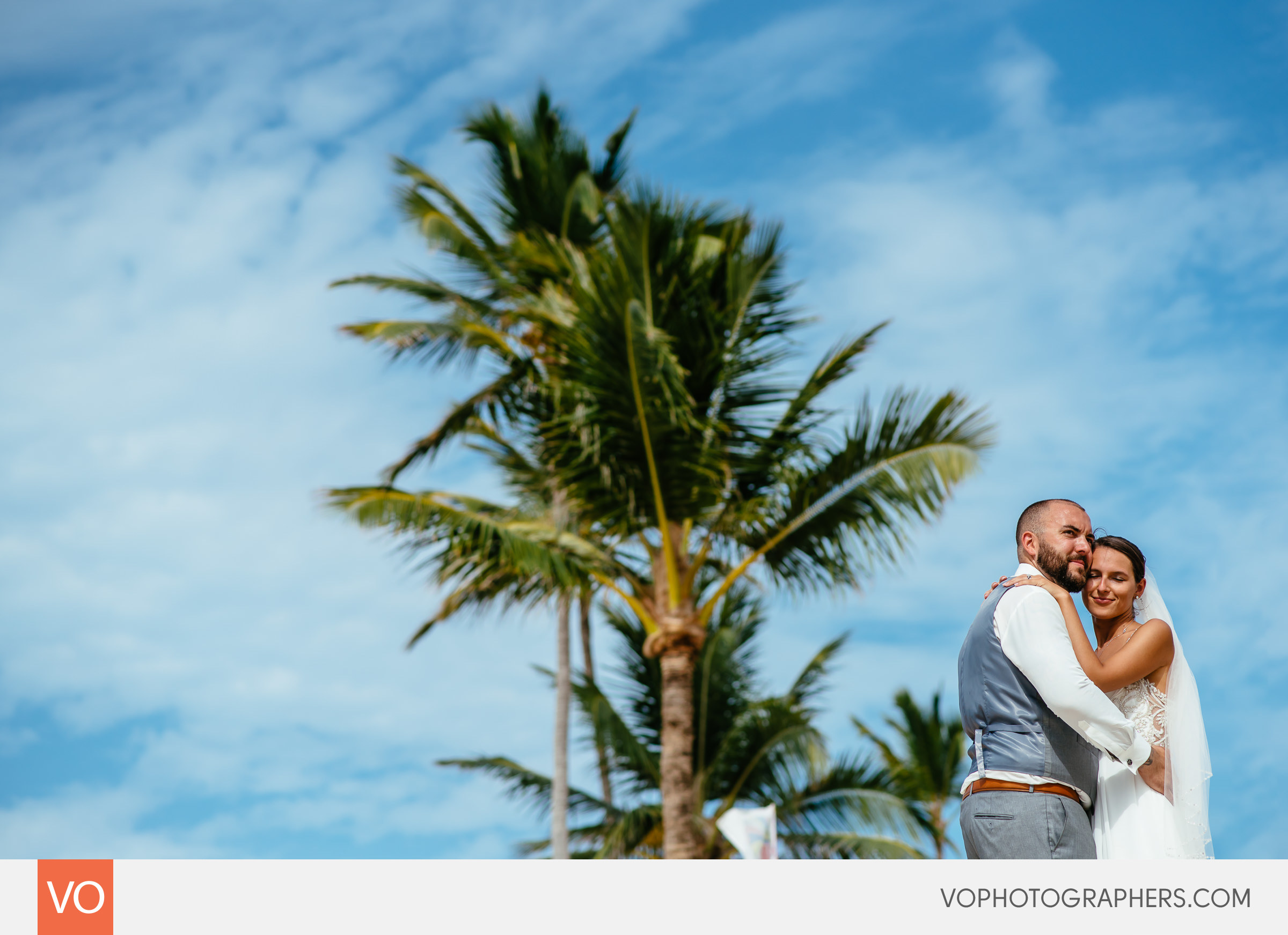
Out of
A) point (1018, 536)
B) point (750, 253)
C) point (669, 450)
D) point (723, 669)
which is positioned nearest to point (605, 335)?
point (669, 450)

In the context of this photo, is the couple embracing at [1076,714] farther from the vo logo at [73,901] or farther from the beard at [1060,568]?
the vo logo at [73,901]

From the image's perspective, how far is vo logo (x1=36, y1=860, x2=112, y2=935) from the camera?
2.89 meters

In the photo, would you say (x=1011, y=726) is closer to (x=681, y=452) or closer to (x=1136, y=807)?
(x=1136, y=807)

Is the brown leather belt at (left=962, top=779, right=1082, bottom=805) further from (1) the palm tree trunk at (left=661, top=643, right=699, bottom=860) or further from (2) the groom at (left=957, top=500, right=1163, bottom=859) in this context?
(1) the palm tree trunk at (left=661, top=643, right=699, bottom=860)

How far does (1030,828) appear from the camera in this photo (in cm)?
323

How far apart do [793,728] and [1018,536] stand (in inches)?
493

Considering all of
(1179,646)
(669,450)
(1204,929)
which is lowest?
(1204,929)

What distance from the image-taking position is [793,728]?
15.8 metres

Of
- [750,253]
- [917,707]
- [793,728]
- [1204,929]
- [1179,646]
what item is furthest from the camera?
[917,707]

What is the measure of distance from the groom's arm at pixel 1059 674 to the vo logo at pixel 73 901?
2.37 metres

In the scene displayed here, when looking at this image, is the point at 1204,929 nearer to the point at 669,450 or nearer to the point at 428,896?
the point at 428,896

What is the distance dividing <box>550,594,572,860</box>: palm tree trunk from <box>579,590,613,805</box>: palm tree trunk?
58 centimetres

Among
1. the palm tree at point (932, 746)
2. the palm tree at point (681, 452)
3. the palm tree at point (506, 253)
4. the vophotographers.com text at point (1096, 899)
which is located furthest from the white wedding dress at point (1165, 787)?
the palm tree at point (932, 746)

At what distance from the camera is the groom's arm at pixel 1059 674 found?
3.22 m
